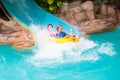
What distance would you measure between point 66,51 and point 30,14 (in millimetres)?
2089

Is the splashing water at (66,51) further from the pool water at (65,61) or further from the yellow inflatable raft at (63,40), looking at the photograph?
the yellow inflatable raft at (63,40)

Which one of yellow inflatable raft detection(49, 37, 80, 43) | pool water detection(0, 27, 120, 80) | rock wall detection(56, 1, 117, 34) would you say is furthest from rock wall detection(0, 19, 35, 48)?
rock wall detection(56, 1, 117, 34)

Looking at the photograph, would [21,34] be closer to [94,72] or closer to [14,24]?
[14,24]

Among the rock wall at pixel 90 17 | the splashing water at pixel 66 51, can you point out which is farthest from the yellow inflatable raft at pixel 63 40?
the rock wall at pixel 90 17

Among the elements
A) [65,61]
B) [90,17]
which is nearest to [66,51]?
[65,61]

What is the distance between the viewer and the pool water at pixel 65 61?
25.4ft

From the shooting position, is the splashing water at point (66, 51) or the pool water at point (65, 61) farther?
the splashing water at point (66, 51)

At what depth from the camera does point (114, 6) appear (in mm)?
10742

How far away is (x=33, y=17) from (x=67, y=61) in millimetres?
2462

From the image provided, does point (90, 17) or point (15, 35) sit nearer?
point (15, 35)

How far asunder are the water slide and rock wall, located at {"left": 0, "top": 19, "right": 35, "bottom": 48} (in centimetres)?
28

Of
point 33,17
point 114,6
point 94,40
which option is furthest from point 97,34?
point 33,17

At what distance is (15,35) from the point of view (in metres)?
9.51

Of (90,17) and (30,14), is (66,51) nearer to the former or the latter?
(90,17)
